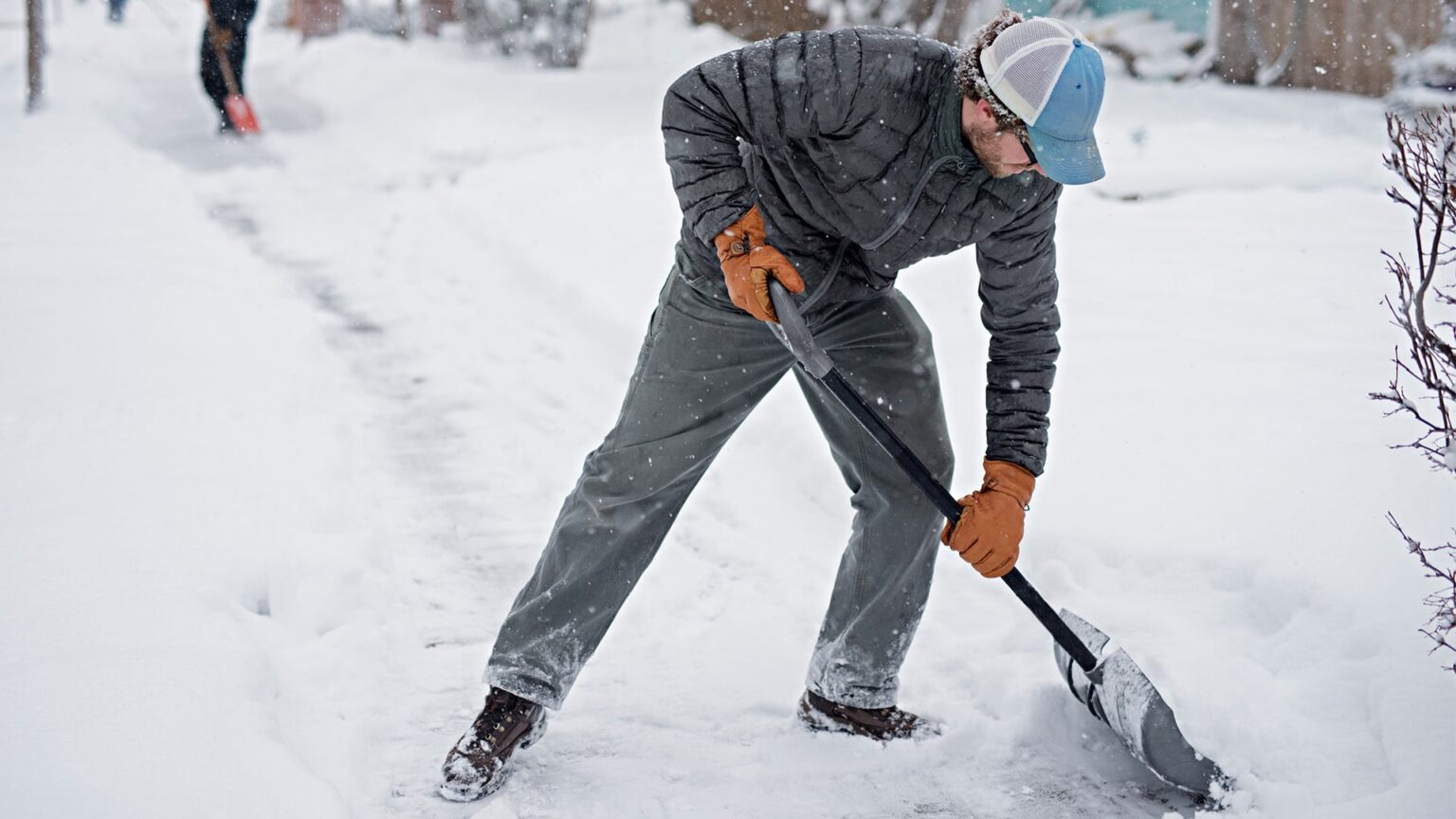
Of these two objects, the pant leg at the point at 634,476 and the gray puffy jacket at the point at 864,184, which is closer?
the gray puffy jacket at the point at 864,184

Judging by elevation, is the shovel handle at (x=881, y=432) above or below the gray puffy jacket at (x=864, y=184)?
below

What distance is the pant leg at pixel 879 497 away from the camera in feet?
8.37

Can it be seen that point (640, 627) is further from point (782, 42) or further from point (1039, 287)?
point (782, 42)

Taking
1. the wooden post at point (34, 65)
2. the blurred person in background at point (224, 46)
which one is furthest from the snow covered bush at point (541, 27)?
the wooden post at point (34, 65)

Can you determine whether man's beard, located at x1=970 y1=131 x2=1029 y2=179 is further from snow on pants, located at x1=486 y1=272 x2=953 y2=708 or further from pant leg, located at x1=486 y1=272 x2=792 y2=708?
pant leg, located at x1=486 y1=272 x2=792 y2=708

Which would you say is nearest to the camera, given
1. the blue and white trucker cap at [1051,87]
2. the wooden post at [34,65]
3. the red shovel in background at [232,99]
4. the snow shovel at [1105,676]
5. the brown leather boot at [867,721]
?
the blue and white trucker cap at [1051,87]

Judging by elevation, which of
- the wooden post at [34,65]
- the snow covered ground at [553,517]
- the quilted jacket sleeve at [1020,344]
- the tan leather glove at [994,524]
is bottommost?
the wooden post at [34,65]

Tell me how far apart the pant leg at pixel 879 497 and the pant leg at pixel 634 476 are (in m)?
0.16

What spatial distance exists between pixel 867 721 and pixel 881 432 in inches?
28.8

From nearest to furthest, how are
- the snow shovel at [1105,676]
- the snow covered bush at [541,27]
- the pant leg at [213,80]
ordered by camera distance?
the snow shovel at [1105,676]
the pant leg at [213,80]
the snow covered bush at [541,27]

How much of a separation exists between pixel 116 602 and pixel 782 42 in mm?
1934

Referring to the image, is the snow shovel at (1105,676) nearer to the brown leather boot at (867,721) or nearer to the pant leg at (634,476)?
the pant leg at (634,476)

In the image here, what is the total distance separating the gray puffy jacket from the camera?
2.23 meters

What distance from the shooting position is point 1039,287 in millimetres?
2475
